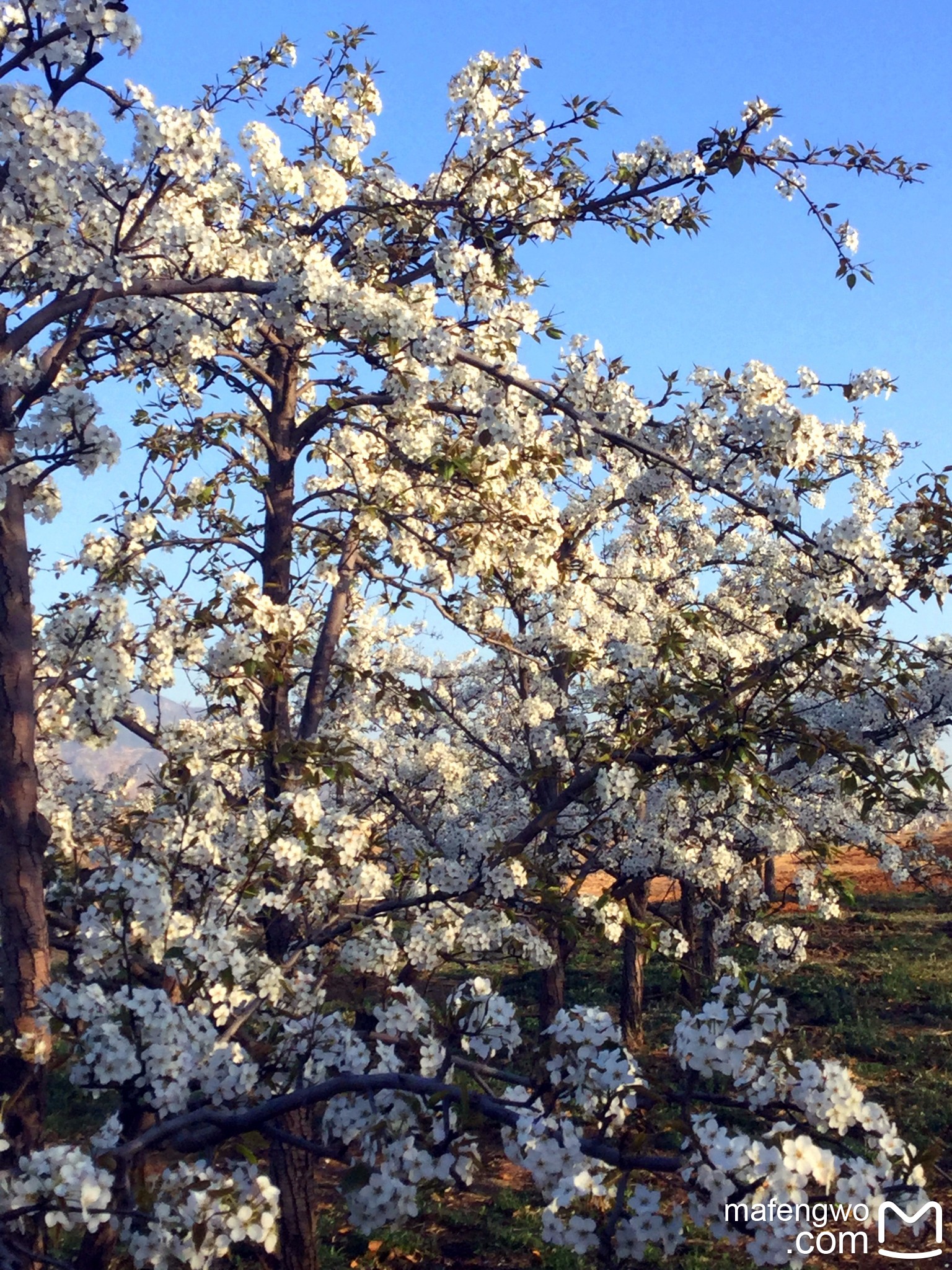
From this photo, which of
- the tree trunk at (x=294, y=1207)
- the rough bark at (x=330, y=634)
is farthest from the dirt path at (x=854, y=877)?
the rough bark at (x=330, y=634)

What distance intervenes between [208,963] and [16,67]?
13.7 feet

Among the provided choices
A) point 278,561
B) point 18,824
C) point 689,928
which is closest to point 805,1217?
point 18,824

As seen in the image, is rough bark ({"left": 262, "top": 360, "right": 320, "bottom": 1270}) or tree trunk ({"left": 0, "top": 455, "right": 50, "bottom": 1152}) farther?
rough bark ({"left": 262, "top": 360, "right": 320, "bottom": 1270})

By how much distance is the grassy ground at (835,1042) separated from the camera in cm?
922

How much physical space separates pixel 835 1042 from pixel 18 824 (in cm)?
1281

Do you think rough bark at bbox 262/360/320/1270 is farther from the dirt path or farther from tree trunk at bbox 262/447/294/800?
the dirt path

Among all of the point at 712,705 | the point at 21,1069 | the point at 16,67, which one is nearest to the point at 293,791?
the point at 21,1069

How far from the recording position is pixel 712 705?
6094 millimetres

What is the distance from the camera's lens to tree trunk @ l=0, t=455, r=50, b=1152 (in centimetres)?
507

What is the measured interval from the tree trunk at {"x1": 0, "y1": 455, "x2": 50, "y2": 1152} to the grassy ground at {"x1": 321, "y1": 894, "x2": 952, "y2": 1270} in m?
4.02

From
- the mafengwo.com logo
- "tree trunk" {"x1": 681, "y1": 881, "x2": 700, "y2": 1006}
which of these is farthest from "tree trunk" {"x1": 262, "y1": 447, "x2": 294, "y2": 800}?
"tree trunk" {"x1": 681, "y1": 881, "x2": 700, "y2": 1006}

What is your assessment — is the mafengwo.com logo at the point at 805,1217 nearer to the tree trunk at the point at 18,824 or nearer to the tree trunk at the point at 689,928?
the tree trunk at the point at 18,824

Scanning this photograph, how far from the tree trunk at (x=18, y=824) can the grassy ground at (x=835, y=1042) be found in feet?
13.2

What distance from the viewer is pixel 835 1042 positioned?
14.6 meters
